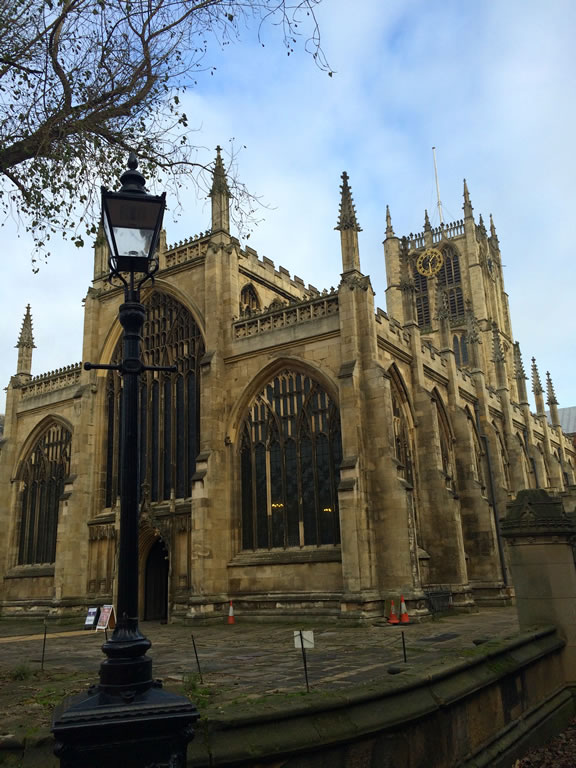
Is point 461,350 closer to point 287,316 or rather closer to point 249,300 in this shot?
point 249,300

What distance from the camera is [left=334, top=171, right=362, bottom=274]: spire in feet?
74.2

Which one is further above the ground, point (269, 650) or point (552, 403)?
point (552, 403)

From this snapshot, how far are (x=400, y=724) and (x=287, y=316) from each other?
64.9ft

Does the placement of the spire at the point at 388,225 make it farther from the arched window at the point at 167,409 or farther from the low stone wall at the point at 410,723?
the low stone wall at the point at 410,723

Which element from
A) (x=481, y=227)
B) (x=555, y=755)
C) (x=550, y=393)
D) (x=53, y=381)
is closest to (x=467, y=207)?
(x=481, y=227)

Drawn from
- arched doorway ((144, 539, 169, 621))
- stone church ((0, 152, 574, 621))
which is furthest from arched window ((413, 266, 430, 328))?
arched doorway ((144, 539, 169, 621))

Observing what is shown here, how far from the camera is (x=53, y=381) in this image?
107 ft

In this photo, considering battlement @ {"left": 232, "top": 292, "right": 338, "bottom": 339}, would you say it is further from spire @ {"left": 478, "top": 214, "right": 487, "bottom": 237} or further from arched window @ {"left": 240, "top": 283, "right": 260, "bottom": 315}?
spire @ {"left": 478, "top": 214, "right": 487, "bottom": 237}

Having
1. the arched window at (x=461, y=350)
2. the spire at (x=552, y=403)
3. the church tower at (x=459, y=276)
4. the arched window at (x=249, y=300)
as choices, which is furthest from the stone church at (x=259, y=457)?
the church tower at (x=459, y=276)

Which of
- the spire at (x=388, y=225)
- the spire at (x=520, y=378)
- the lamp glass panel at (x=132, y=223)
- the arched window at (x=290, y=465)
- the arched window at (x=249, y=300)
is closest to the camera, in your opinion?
the lamp glass panel at (x=132, y=223)

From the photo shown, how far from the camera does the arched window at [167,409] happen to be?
25.7 metres

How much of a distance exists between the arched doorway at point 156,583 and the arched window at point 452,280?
46.0m

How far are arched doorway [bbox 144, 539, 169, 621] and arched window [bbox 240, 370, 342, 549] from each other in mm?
4446

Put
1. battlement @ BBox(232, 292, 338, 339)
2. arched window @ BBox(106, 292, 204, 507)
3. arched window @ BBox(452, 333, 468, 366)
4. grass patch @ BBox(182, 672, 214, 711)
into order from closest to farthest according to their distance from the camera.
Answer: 1. grass patch @ BBox(182, 672, 214, 711)
2. battlement @ BBox(232, 292, 338, 339)
3. arched window @ BBox(106, 292, 204, 507)
4. arched window @ BBox(452, 333, 468, 366)
